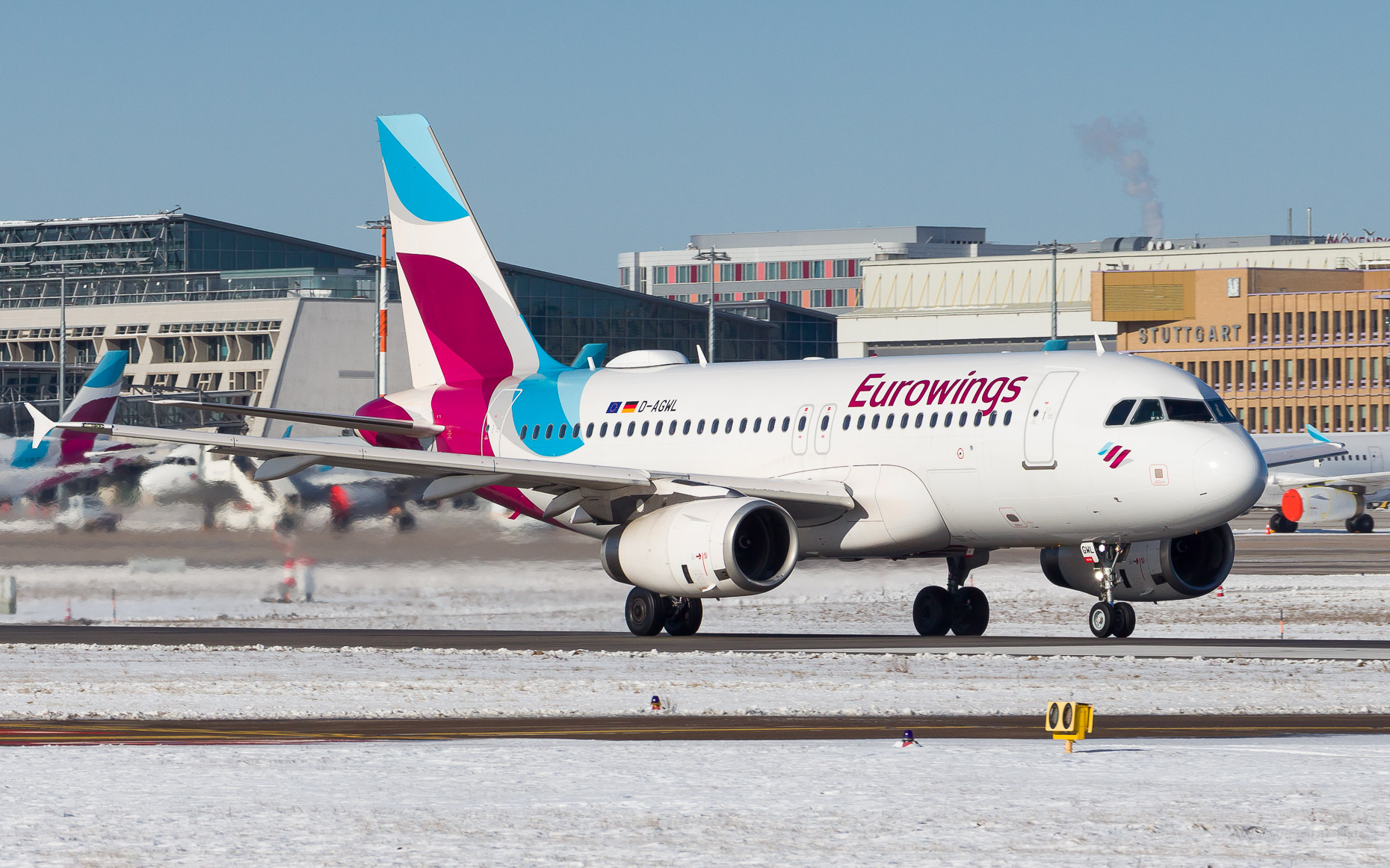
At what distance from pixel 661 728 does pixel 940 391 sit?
1284 centimetres

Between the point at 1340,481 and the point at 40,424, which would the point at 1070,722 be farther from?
the point at 1340,481

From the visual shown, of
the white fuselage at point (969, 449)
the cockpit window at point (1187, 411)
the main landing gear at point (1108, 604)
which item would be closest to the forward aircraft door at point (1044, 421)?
the white fuselage at point (969, 449)

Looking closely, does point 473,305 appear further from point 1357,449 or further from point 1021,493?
point 1357,449

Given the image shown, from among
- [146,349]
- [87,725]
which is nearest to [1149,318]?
[146,349]

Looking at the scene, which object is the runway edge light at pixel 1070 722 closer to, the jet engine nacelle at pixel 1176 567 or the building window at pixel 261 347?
the jet engine nacelle at pixel 1176 567

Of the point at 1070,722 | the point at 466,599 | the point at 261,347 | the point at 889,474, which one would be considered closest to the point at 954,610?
the point at 889,474

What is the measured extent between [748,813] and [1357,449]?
9120 centimetres

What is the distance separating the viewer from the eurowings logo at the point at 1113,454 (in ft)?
86.1

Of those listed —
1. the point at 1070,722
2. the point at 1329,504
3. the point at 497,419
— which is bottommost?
the point at 1329,504

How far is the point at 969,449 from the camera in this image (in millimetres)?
27516

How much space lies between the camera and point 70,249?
140 meters

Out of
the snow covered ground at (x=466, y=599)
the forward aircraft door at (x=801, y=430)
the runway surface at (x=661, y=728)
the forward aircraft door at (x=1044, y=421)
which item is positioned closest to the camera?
the runway surface at (x=661, y=728)

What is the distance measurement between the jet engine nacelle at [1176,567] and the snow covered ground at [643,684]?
5011 mm

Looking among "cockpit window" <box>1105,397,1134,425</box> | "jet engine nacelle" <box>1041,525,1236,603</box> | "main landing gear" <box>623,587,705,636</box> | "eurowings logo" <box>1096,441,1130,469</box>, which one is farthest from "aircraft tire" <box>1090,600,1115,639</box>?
"main landing gear" <box>623,587,705,636</box>
